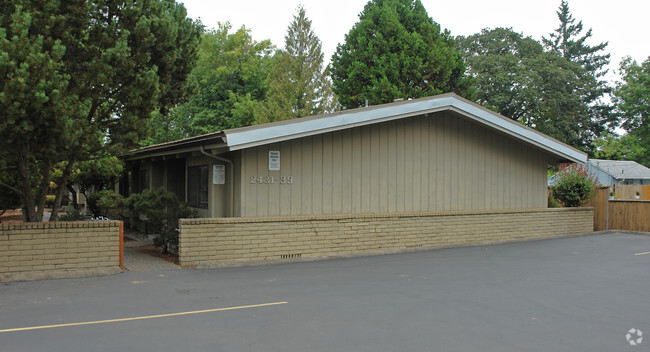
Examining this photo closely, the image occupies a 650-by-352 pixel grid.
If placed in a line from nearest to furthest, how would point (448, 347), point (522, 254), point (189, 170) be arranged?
point (448, 347) → point (522, 254) → point (189, 170)

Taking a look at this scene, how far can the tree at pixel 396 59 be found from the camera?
3067 cm

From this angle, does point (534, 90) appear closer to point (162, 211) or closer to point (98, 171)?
point (98, 171)

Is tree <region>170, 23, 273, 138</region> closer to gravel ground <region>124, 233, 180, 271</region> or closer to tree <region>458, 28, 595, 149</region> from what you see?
tree <region>458, 28, 595, 149</region>

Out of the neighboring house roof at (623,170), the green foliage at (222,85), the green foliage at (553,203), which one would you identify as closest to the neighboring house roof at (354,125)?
the green foliage at (553,203)

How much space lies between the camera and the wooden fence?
58.9 ft

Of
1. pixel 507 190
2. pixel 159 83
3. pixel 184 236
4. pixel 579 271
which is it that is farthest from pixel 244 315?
pixel 507 190

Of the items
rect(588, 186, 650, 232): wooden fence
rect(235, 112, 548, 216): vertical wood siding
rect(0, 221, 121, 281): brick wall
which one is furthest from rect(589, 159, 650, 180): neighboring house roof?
rect(0, 221, 121, 281): brick wall

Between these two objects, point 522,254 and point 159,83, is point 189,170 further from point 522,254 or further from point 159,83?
point 522,254

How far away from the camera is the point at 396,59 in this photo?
3066 centimetres

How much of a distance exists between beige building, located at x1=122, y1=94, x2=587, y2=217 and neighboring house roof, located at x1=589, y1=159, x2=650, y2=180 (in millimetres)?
27961

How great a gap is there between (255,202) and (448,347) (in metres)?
6.43

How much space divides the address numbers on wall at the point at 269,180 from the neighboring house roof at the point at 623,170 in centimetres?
3461

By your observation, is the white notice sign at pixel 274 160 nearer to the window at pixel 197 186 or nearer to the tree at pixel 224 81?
the window at pixel 197 186

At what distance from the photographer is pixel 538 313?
704 cm
